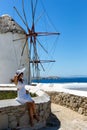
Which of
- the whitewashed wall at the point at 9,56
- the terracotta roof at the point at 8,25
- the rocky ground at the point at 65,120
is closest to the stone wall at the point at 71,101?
the rocky ground at the point at 65,120

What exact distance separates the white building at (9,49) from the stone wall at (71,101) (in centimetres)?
865

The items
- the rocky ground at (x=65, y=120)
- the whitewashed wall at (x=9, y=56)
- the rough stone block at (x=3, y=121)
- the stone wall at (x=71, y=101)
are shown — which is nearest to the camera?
the rough stone block at (x=3, y=121)

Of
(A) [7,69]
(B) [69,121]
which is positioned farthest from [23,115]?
(A) [7,69]

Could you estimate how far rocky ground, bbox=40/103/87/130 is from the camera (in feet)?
22.6

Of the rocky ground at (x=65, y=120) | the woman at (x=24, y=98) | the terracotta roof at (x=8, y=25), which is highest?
the terracotta roof at (x=8, y=25)

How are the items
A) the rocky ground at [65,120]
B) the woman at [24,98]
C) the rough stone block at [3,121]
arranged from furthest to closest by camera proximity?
the rocky ground at [65,120]
the woman at [24,98]
the rough stone block at [3,121]

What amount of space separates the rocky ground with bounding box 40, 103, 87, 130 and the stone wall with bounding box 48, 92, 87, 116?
0.15 meters

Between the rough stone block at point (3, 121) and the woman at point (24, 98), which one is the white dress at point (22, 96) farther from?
the rough stone block at point (3, 121)

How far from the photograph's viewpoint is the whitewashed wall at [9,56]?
19219mm

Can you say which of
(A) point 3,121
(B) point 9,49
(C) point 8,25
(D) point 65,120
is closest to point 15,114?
(A) point 3,121

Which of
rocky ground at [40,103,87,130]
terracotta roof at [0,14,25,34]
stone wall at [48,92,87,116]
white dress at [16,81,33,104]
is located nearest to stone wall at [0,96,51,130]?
white dress at [16,81,33,104]

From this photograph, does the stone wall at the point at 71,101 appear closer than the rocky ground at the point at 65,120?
No

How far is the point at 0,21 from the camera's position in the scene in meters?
19.7

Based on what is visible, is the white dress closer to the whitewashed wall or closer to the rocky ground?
the rocky ground
